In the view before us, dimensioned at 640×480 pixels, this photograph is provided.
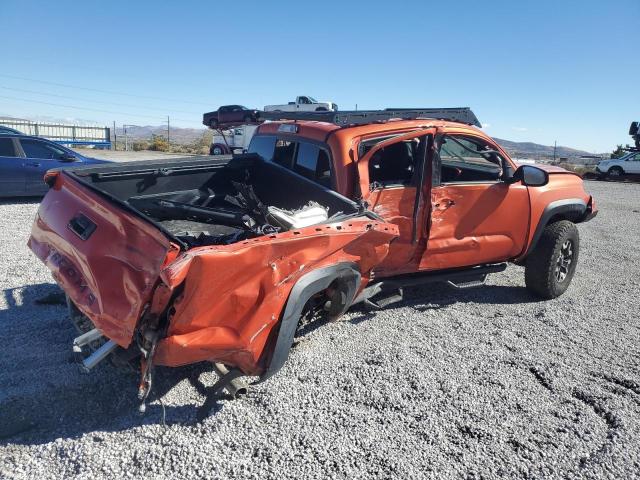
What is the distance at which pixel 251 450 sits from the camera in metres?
2.68

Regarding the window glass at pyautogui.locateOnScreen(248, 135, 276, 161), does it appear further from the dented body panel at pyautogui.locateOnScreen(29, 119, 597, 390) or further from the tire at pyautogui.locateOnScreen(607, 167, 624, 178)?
the tire at pyautogui.locateOnScreen(607, 167, 624, 178)

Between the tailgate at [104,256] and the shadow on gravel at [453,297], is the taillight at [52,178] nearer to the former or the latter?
the tailgate at [104,256]

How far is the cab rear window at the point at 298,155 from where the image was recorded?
415 cm

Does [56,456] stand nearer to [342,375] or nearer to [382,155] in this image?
[342,375]

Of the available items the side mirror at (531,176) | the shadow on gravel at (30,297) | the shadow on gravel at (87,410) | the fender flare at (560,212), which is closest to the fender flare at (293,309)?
the shadow on gravel at (87,410)

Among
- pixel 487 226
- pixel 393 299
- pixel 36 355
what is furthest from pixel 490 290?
pixel 36 355

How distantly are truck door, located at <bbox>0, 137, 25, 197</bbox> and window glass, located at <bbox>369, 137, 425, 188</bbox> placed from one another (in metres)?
8.38

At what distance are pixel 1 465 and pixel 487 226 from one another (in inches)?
160

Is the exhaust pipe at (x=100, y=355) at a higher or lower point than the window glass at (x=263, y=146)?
lower

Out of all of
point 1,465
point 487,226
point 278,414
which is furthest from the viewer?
point 487,226

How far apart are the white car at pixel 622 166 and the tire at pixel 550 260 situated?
77.6 ft

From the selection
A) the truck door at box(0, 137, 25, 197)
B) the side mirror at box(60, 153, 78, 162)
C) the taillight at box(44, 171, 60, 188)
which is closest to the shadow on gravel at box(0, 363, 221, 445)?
the taillight at box(44, 171, 60, 188)

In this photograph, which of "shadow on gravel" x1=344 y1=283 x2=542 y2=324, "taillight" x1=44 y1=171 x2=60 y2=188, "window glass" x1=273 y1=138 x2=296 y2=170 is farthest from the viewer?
"shadow on gravel" x1=344 y1=283 x2=542 y2=324

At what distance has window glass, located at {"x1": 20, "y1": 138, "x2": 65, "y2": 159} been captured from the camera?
32.4 ft
